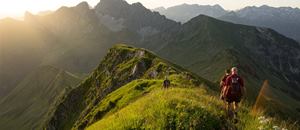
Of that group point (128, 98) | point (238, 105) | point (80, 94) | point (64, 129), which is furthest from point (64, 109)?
point (238, 105)

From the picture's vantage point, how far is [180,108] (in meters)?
20.1

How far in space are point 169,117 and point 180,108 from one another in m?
0.78

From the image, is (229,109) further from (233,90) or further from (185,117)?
(185,117)

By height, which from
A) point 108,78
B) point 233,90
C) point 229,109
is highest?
point 233,90

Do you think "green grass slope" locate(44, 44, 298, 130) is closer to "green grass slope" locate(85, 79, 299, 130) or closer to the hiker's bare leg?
"green grass slope" locate(85, 79, 299, 130)

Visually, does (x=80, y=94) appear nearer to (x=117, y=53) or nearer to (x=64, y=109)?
(x=64, y=109)

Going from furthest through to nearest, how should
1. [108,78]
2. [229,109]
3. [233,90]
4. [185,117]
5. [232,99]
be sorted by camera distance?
[108,78], [233,90], [232,99], [229,109], [185,117]

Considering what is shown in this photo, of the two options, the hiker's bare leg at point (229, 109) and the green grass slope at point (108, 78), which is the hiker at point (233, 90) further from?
the green grass slope at point (108, 78)

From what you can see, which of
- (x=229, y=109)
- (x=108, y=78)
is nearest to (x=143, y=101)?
(x=229, y=109)

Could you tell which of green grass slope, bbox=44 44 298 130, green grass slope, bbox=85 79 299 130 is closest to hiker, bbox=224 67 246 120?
green grass slope, bbox=85 79 299 130

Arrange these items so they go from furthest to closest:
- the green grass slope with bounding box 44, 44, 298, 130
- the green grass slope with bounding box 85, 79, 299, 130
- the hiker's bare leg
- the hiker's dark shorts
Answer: the hiker's dark shorts
the hiker's bare leg
the green grass slope with bounding box 44, 44, 298, 130
the green grass slope with bounding box 85, 79, 299, 130

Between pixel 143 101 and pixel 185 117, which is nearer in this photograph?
pixel 185 117

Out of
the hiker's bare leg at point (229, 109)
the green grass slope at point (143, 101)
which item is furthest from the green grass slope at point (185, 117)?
the hiker's bare leg at point (229, 109)

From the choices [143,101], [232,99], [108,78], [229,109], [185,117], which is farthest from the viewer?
[108,78]
